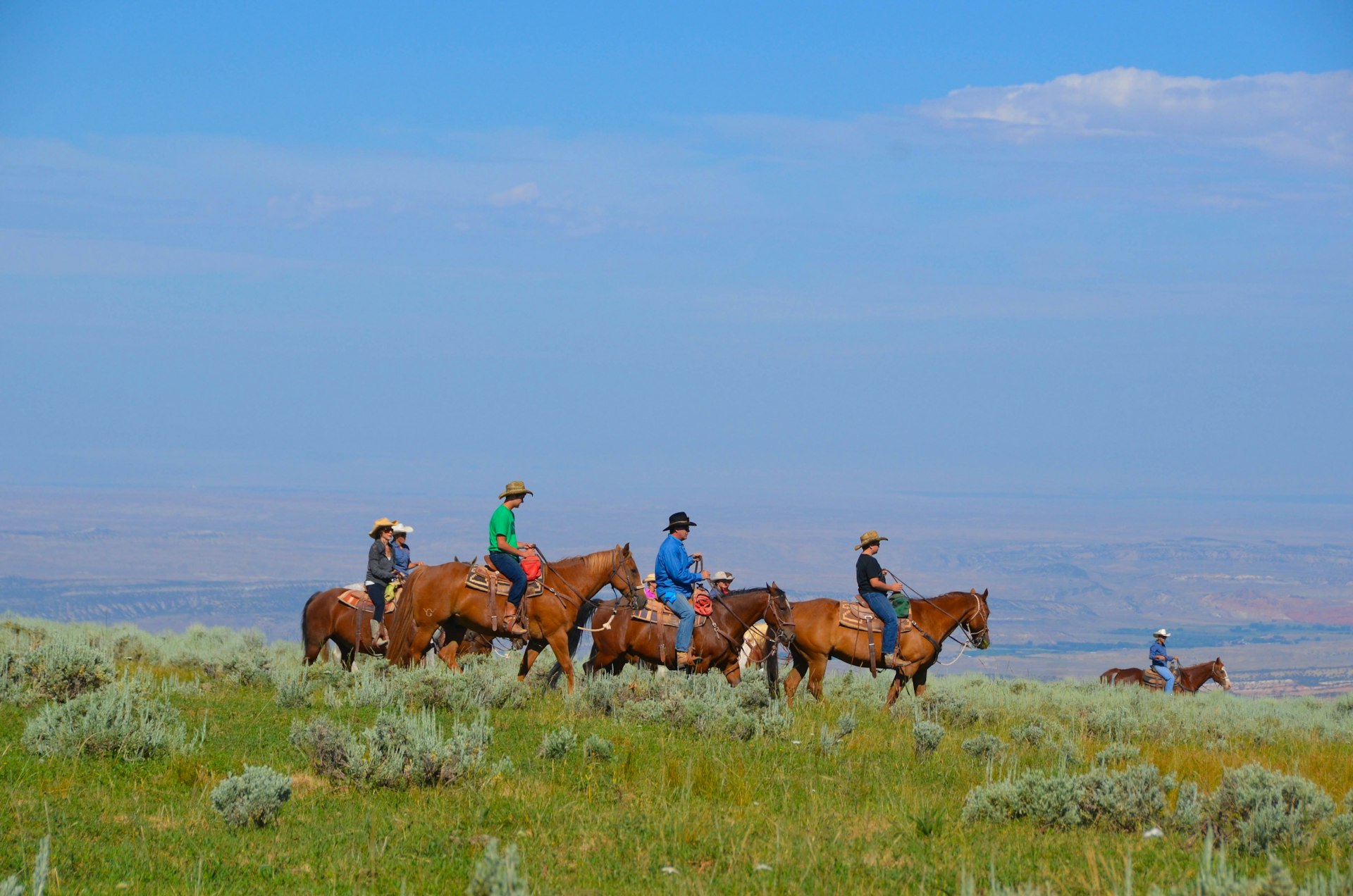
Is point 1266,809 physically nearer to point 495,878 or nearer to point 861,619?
point 495,878

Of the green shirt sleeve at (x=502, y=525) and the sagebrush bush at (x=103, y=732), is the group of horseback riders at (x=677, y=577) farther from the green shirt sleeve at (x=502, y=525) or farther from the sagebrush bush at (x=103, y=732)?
the sagebrush bush at (x=103, y=732)

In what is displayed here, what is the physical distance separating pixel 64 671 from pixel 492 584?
6376mm

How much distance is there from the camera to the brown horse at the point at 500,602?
18219 mm

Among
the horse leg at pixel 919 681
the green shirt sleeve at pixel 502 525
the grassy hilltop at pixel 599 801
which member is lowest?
the horse leg at pixel 919 681

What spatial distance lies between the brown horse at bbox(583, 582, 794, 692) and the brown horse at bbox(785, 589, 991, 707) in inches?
12.1

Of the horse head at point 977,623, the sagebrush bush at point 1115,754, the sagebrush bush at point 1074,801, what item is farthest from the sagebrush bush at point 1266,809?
the horse head at point 977,623

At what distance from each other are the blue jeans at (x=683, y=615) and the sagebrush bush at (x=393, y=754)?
7.86 m

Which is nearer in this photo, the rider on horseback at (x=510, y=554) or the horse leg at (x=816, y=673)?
the rider on horseback at (x=510, y=554)

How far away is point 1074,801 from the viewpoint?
948cm

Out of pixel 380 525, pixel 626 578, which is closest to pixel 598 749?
pixel 626 578

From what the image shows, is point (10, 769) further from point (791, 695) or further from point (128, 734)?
point (791, 695)

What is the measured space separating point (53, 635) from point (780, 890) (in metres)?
16.5

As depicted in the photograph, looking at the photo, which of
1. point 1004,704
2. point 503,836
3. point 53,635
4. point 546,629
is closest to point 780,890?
point 503,836

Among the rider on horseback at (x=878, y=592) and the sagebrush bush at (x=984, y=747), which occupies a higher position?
the rider on horseback at (x=878, y=592)
